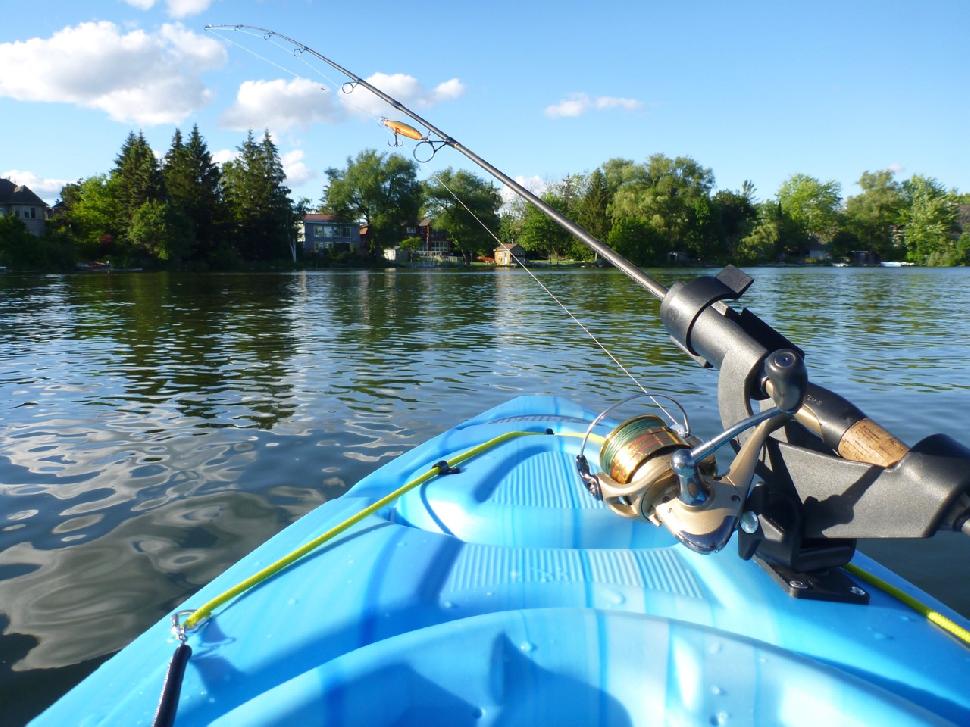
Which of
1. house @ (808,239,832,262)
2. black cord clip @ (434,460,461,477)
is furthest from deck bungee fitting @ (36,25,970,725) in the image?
house @ (808,239,832,262)

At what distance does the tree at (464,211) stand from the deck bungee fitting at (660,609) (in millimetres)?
77788

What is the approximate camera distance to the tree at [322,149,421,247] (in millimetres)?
81375

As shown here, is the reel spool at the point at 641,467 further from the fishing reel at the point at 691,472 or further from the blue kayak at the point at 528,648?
the blue kayak at the point at 528,648

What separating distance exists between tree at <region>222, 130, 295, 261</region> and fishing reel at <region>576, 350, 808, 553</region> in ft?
233

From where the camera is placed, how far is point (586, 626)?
Result: 188 centimetres

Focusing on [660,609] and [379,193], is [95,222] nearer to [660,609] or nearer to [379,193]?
[379,193]

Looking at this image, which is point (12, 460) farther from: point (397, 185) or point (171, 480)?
point (397, 185)

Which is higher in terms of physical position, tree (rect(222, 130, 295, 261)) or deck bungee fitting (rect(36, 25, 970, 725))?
tree (rect(222, 130, 295, 261))

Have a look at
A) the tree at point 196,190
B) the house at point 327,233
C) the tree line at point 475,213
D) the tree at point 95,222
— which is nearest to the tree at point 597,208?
the tree line at point 475,213

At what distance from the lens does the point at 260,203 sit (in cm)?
6956

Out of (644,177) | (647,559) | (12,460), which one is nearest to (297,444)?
(12,460)

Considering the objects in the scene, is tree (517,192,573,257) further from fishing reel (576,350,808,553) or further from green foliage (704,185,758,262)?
fishing reel (576,350,808,553)

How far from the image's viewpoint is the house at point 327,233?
83688 mm

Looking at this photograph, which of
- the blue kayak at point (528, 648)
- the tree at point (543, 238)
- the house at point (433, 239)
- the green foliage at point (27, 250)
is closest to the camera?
the blue kayak at point (528, 648)
